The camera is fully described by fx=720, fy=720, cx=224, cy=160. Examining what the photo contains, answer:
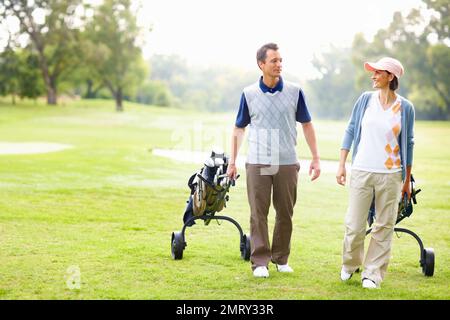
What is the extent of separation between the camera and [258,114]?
5.77 m

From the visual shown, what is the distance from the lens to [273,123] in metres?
5.75

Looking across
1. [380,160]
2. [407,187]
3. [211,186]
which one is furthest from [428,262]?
[211,186]

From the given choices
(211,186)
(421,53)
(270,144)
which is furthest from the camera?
(421,53)

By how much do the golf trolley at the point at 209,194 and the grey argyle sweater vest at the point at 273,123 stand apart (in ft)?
1.76

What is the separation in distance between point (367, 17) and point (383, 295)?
65.4 metres

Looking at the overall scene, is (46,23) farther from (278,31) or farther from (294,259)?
(294,259)

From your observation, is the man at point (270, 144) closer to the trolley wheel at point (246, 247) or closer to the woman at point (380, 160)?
the woman at point (380, 160)

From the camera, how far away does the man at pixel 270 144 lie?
18.8ft

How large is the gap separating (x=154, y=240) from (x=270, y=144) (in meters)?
2.49

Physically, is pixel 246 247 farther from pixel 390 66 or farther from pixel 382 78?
pixel 390 66

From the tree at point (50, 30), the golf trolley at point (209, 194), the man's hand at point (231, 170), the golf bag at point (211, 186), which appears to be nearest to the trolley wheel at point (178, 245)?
the golf trolley at point (209, 194)

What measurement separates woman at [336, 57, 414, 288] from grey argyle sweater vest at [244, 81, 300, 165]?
1.73 ft

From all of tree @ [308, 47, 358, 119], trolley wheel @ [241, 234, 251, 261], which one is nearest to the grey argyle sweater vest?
trolley wheel @ [241, 234, 251, 261]

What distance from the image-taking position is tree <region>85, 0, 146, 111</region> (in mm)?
59812
